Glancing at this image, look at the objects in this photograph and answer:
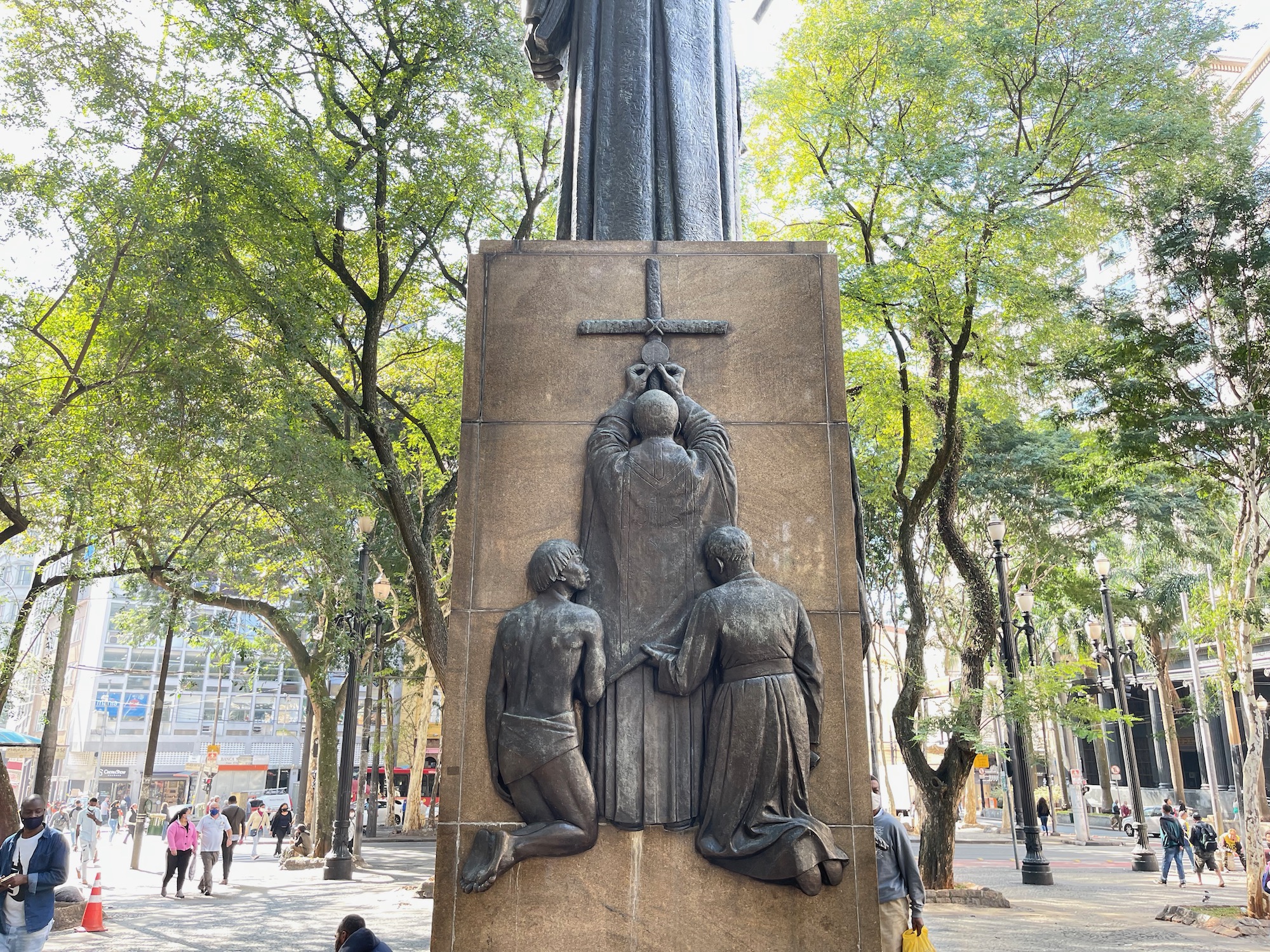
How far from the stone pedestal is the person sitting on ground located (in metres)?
2.92

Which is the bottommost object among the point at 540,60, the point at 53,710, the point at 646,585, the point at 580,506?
the point at 646,585

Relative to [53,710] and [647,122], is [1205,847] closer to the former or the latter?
[647,122]

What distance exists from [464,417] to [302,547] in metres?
13.9

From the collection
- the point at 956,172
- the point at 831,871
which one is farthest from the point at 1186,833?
the point at 831,871

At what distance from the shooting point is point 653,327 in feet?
15.5

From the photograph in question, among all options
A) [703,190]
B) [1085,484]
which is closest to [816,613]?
[703,190]

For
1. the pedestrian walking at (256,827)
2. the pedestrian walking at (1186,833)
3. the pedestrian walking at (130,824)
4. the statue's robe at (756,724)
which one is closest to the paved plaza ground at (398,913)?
the pedestrian walking at (1186,833)

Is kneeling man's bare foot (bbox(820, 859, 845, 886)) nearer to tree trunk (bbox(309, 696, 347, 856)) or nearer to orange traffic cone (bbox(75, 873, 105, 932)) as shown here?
orange traffic cone (bbox(75, 873, 105, 932))

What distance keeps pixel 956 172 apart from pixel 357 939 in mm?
12385

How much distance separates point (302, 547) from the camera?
17547 mm

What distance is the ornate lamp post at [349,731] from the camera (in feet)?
64.7

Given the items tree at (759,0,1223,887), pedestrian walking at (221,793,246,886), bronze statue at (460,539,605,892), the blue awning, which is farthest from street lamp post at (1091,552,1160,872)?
the blue awning

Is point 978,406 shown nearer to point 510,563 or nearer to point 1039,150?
point 1039,150

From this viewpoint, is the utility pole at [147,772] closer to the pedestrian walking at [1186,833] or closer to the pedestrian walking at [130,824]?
the pedestrian walking at [130,824]
